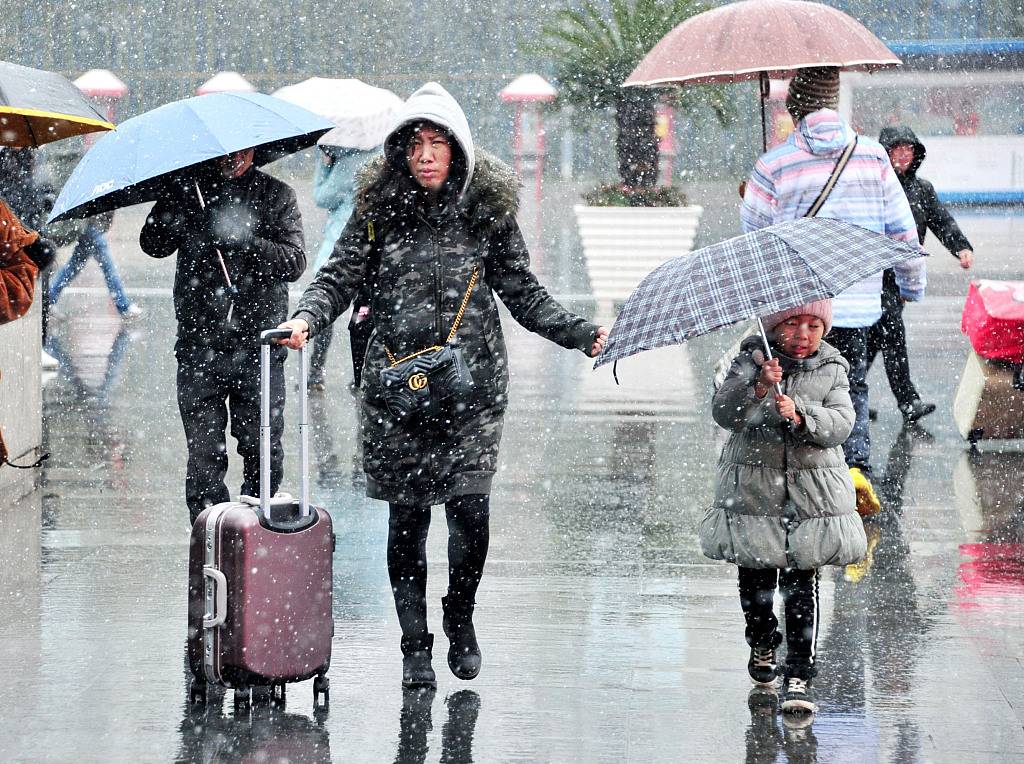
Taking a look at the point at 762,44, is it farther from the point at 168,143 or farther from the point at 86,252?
the point at 86,252

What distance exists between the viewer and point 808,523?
4633 mm

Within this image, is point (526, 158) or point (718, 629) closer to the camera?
point (718, 629)

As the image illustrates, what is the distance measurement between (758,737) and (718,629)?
1048 mm

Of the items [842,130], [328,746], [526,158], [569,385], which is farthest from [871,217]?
[526,158]

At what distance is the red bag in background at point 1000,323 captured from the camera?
8.31m

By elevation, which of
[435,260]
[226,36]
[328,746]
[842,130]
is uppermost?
[226,36]

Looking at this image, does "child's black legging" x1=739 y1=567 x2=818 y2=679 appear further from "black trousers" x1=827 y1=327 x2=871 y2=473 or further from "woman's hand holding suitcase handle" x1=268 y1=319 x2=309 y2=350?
"black trousers" x1=827 y1=327 x2=871 y2=473

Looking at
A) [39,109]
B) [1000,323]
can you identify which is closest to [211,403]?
[39,109]

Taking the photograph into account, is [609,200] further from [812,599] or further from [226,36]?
[226,36]

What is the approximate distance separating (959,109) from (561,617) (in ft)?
58.7

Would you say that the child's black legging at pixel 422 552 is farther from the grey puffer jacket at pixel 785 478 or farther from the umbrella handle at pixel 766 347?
the umbrella handle at pixel 766 347

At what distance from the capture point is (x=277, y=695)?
467 centimetres

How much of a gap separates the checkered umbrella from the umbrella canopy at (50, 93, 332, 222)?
180 cm

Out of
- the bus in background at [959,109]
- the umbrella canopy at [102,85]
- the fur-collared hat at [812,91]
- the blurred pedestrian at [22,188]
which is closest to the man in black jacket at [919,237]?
the fur-collared hat at [812,91]
